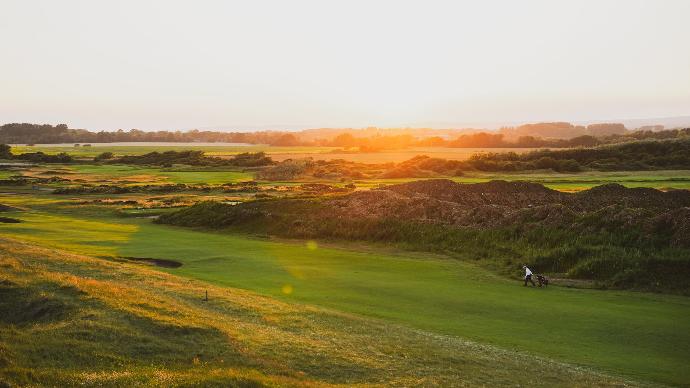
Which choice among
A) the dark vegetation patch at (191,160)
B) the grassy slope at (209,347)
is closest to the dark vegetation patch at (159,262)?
the grassy slope at (209,347)

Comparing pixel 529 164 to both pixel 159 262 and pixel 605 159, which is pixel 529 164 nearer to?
pixel 605 159

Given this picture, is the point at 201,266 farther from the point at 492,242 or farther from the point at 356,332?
the point at 492,242

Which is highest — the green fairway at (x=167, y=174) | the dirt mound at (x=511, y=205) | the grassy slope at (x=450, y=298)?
the dirt mound at (x=511, y=205)

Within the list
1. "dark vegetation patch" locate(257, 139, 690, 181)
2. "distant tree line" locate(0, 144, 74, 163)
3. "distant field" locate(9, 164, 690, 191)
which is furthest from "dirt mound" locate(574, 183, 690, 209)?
"distant tree line" locate(0, 144, 74, 163)

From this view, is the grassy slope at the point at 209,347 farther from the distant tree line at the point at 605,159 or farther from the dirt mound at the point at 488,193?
the distant tree line at the point at 605,159

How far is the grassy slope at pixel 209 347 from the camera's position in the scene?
13594 mm

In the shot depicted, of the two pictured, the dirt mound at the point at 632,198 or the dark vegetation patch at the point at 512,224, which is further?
the dirt mound at the point at 632,198

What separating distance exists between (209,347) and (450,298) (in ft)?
49.4

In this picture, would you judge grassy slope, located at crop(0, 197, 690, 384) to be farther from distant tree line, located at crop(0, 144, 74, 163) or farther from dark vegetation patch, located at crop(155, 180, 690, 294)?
distant tree line, located at crop(0, 144, 74, 163)

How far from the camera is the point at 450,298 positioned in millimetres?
28016

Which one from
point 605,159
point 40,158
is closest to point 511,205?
point 605,159

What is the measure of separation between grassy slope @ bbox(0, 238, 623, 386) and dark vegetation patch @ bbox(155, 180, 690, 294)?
18655mm

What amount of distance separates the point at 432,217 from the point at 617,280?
21.6m

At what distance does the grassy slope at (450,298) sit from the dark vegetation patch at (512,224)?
3.94 meters
